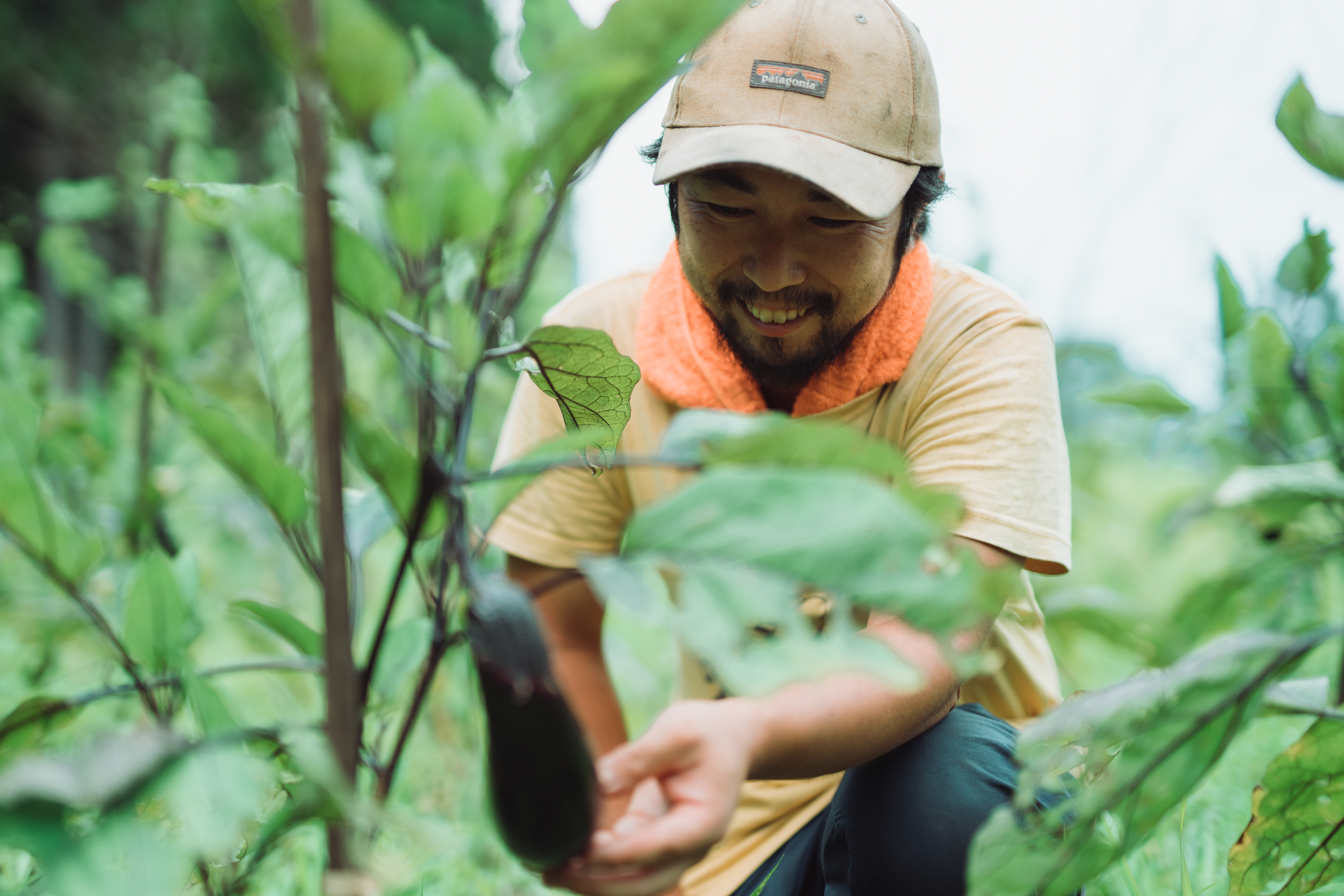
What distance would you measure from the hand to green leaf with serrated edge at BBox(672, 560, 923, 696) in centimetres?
13

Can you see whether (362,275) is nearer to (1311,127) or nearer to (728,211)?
(728,211)

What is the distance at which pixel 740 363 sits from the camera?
1.06 m

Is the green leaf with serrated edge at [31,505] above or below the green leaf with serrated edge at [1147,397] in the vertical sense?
below

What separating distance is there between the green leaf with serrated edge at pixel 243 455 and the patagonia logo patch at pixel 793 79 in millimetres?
648

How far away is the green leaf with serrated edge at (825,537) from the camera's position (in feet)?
1.20

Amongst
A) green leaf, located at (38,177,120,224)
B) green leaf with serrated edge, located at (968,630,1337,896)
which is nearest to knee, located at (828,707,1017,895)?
green leaf with serrated edge, located at (968,630,1337,896)

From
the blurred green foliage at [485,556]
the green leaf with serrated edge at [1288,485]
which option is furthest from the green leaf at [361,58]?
the green leaf with serrated edge at [1288,485]

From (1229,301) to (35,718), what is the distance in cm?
157

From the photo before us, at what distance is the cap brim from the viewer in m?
0.81

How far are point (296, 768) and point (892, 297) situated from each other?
0.80 meters

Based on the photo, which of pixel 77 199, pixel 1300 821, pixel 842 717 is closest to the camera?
pixel 842 717

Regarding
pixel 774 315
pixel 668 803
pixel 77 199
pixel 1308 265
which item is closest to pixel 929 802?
pixel 668 803

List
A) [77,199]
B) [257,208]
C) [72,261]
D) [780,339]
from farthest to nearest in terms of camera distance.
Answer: [72,261]
[77,199]
[780,339]
[257,208]

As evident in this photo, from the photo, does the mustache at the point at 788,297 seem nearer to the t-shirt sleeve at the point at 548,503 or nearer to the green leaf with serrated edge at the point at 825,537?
the t-shirt sleeve at the point at 548,503
